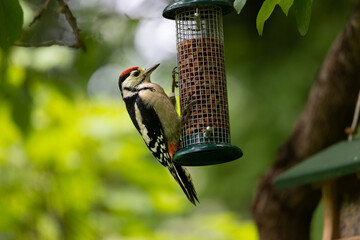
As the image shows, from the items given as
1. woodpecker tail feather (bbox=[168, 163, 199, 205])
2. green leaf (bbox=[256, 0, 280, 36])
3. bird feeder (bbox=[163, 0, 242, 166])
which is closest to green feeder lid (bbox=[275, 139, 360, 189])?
bird feeder (bbox=[163, 0, 242, 166])

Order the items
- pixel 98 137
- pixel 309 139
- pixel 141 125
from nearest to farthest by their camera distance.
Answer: pixel 141 125 → pixel 309 139 → pixel 98 137

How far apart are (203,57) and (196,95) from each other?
257mm

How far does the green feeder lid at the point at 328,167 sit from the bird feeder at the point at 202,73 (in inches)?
20.3

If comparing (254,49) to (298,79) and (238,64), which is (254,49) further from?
(298,79)

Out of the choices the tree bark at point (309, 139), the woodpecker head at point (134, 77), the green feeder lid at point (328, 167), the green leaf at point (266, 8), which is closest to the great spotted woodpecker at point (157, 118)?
the woodpecker head at point (134, 77)

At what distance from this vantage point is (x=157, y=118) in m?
4.70

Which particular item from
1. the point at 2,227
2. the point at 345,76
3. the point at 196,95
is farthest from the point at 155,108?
the point at 2,227

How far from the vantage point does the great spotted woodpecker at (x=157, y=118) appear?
4.62 metres

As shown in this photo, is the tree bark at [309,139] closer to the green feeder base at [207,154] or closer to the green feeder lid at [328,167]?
the green feeder lid at [328,167]

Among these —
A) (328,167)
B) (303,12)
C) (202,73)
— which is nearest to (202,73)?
(202,73)

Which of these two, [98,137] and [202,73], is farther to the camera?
[98,137]

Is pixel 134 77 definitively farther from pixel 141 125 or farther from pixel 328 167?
pixel 328 167

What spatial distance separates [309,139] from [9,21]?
338 centimetres

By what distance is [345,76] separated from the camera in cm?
548
